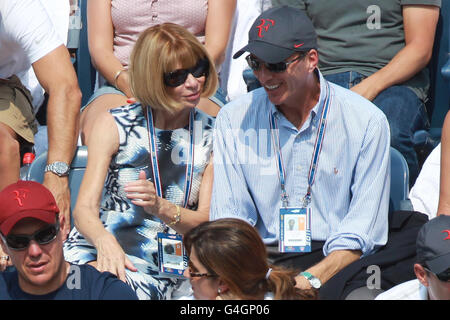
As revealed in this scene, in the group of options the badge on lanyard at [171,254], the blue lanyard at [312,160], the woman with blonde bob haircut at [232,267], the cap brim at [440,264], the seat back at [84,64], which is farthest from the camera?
the seat back at [84,64]

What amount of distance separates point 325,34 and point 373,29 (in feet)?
0.87

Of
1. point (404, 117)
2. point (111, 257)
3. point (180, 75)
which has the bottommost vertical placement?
point (111, 257)

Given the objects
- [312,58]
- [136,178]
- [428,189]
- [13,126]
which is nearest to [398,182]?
[428,189]

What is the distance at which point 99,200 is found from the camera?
136 inches

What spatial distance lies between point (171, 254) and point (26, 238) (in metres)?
0.72

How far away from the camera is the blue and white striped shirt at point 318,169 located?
3.38 m

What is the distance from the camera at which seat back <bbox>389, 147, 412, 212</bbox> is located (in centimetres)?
364

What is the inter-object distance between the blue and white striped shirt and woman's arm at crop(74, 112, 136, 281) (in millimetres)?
456

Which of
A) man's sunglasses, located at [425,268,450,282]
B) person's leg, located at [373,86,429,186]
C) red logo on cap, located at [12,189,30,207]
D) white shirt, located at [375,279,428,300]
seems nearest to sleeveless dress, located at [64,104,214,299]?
red logo on cap, located at [12,189,30,207]

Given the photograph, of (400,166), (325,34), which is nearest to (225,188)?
(400,166)

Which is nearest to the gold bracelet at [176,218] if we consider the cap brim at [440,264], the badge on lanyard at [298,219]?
the badge on lanyard at [298,219]

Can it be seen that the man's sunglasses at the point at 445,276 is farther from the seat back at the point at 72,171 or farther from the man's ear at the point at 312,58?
the seat back at the point at 72,171

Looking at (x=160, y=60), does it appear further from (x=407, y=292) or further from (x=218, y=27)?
(x=407, y=292)

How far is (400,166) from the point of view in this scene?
3.66 m
